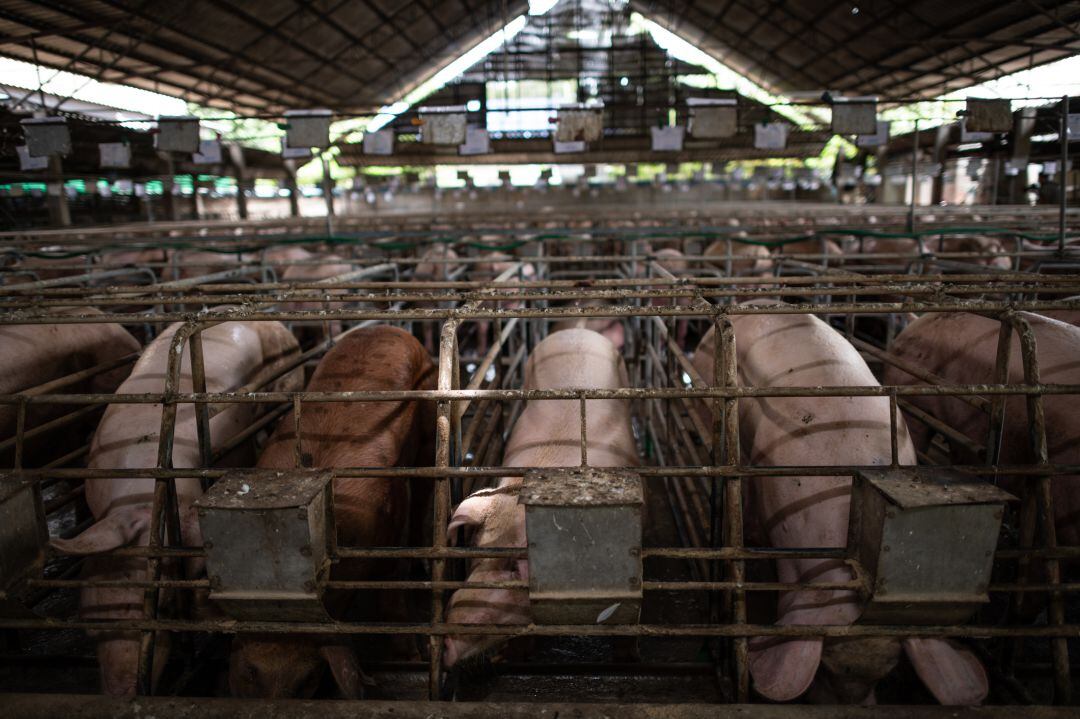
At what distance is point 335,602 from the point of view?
2855 millimetres

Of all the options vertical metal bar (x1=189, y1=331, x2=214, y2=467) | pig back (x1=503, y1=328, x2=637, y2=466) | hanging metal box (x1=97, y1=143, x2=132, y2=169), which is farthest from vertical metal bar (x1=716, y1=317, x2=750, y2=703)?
hanging metal box (x1=97, y1=143, x2=132, y2=169)

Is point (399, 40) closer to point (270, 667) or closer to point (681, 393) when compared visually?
point (681, 393)

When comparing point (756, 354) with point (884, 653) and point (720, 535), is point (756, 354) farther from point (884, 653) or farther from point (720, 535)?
point (884, 653)

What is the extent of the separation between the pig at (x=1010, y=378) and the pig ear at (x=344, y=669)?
9.65ft

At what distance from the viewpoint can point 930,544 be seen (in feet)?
6.93

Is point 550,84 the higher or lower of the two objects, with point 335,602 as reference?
higher

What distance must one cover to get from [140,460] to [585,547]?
257cm

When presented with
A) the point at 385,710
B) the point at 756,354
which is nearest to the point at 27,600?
the point at 385,710

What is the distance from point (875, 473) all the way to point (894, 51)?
75.7 ft

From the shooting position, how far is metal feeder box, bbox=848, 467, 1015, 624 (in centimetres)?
209

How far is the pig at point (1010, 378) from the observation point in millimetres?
3182

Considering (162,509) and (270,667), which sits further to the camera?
(162,509)

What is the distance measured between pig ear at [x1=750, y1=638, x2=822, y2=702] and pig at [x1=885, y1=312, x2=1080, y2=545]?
1.21m

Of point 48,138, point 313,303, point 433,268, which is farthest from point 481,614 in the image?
point 48,138
